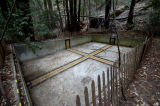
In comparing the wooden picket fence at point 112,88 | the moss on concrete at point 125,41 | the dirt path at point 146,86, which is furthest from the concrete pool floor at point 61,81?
the moss on concrete at point 125,41

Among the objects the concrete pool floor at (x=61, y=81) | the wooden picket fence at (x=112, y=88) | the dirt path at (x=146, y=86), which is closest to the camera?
the wooden picket fence at (x=112, y=88)

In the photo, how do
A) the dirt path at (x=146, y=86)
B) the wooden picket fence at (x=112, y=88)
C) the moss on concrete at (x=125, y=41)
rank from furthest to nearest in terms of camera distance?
the moss on concrete at (x=125, y=41), the dirt path at (x=146, y=86), the wooden picket fence at (x=112, y=88)

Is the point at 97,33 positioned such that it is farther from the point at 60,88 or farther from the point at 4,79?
the point at 4,79

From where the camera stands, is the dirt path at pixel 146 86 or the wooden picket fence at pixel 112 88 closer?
the wooden picket fence at pixel 112 88

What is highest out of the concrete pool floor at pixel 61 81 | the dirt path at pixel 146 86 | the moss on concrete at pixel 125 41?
the moss on concrete at pixel 125 41

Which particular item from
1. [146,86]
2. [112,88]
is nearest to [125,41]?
[146,86]

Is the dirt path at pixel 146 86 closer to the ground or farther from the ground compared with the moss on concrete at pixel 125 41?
closer to the ground

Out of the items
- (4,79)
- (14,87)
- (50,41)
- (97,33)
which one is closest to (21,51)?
(50,41)

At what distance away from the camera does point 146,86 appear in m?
2.15

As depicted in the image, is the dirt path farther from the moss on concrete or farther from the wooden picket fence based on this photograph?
the moss on concrete

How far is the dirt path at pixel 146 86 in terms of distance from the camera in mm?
1761

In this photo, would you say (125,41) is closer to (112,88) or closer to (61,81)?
(61,81)

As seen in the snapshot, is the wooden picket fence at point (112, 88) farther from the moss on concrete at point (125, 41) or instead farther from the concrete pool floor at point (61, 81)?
the moss on concrete at point (125, 41)

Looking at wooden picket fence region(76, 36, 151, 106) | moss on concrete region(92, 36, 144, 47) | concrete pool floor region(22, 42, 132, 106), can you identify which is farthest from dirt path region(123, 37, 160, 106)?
moss on concrete region(92, 36, 144, 47)
